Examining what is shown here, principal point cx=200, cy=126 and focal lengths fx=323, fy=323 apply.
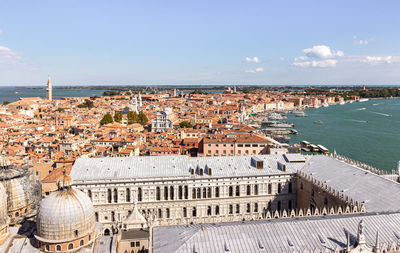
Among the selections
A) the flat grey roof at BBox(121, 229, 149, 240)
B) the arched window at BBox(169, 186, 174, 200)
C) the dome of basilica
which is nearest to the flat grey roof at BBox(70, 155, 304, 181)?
the arched window at BBox(169, 186, 174, 200)

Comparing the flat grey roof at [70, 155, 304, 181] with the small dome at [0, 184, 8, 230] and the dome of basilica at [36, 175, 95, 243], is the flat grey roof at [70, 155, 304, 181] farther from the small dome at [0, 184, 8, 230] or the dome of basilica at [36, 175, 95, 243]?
the dome of basilica at [36, 175, 95, 243]

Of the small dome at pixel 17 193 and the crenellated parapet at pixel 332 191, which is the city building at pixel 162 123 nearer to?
the crenellated parapet at pixel 332 191

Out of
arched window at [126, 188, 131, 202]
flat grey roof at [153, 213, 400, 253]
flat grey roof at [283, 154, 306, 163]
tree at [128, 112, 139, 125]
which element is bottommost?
arched window at [126, 188, 131, 202]

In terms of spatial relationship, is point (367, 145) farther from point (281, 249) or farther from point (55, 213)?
point (55, 213)

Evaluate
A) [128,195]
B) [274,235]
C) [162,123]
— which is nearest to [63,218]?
[274,235]

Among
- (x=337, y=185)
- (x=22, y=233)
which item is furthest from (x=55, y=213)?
(x=337, y=185)
